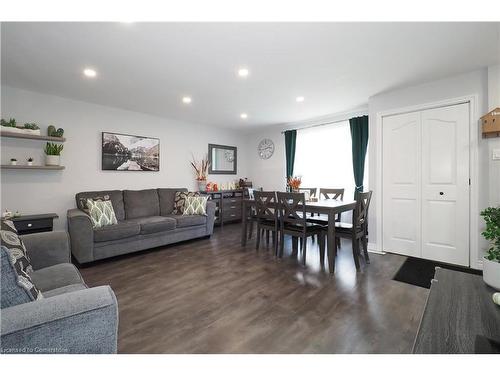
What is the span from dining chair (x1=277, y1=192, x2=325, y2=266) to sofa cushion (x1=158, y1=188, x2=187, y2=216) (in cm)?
226

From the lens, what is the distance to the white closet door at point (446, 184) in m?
2.83

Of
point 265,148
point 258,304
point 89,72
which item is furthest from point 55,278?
point 265,148

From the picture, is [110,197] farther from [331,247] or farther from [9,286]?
[331,247]

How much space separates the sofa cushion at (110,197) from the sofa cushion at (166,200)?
66 centimetres

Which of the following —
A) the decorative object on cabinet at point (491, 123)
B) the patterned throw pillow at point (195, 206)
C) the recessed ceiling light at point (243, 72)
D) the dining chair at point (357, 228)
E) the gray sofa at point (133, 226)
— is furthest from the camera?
the patterned throw pillow at point (195, 206)

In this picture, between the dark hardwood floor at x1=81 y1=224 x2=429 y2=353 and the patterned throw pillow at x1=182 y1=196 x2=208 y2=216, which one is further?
the patterned throw pillow at x1=182 y1=196 x2=208 y2=216

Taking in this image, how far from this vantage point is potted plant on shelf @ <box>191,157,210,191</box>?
524cm

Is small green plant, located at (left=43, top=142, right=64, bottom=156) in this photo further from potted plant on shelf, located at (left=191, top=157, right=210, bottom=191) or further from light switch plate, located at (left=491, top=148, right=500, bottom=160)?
light switch plate, located at (left=491, top=148, right=500, bottom=160)

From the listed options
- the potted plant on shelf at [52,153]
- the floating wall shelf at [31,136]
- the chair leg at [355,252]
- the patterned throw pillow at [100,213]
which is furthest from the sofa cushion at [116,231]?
the chair leg at [355,252]

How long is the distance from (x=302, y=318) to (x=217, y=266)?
137cm

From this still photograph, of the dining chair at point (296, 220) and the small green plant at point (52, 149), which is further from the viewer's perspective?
the small green plant at point (52, 149)

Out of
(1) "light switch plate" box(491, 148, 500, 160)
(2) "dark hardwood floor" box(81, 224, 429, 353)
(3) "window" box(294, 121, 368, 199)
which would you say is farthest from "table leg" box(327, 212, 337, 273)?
(3) "window" box(294, 121, 368, 199)

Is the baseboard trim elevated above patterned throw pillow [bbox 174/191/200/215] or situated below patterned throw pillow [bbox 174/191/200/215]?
below

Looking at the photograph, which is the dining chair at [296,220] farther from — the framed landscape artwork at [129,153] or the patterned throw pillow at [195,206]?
the framed landscape artwork at [129,153]
